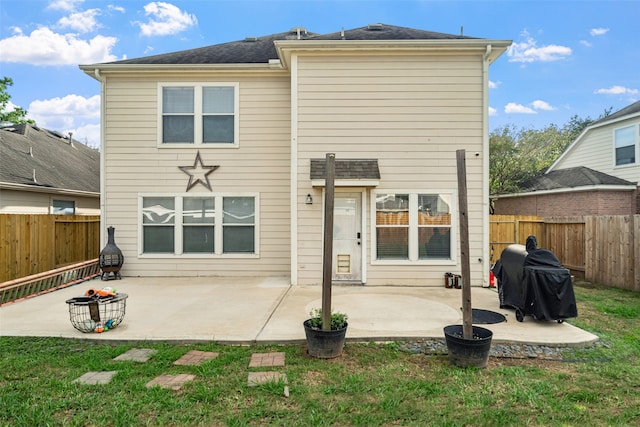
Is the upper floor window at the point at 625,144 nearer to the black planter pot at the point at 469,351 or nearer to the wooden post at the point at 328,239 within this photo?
the black planter pot at the point at 469,351

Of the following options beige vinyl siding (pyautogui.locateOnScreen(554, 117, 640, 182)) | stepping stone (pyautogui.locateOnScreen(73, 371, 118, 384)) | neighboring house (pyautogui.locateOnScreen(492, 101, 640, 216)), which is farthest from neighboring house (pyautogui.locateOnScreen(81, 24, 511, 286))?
beige vinyl siding (pyautogui.locateOnScreen(554, 117, 640, 182))

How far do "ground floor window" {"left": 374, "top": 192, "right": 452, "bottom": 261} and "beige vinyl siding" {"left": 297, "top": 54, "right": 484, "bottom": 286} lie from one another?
6.5 inches

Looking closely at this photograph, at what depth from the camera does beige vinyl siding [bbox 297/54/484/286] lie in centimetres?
710

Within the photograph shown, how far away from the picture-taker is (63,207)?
10.9 meters

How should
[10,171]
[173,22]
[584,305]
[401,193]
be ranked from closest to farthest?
1. [584,305]
2. [401,193]
3. [10,171]
4. [173,22]

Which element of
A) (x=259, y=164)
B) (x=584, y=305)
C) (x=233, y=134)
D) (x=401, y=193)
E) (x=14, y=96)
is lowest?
(x=584, y=305)

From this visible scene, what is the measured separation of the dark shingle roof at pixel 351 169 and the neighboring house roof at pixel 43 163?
26.1ft

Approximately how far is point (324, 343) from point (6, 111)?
2430 centimetres

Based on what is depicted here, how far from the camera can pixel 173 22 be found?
1182cm

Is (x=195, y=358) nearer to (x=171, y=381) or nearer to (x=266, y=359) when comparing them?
(x=171, y=381)

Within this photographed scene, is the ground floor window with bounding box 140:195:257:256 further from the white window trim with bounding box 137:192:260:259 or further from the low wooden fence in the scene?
the low wooden fence

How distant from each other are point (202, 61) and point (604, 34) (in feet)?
73.5

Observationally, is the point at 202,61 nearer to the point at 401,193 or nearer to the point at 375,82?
the point at 375,82

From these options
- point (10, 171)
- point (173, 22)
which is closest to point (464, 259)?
point (10, 171)
